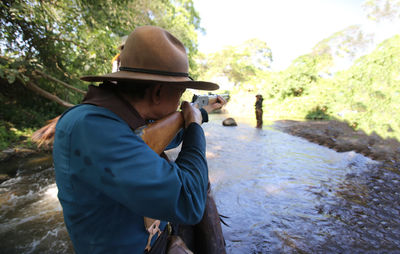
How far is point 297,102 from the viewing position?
18703 mm

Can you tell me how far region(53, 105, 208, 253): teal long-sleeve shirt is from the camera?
0.76 meters

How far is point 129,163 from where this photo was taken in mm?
771

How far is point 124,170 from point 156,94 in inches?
21.6

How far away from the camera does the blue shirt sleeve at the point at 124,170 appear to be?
0.76 meters

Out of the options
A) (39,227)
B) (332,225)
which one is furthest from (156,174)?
(39,227)

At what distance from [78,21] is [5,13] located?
174cm

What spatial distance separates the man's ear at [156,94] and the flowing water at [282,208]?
2.10 metres

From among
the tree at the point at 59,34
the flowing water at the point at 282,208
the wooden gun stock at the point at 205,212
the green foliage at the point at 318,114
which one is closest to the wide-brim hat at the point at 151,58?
the wooden gun stock at the point at 205,212

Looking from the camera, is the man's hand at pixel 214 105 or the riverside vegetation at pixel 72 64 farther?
the riverside vegetation at pixel 72 64

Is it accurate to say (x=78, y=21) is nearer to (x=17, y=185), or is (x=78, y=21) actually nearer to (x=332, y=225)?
(x=17, y=185)

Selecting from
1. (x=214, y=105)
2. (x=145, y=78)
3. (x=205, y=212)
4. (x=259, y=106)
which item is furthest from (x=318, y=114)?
(x=145, y=78)

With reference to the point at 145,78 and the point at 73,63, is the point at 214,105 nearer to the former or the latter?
the point at 145,78

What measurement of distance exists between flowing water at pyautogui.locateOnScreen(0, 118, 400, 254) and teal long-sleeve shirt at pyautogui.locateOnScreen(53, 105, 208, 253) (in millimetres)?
1849

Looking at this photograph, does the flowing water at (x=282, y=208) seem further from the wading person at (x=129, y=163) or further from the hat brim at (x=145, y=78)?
the hat brim at (x=145, y=78)
